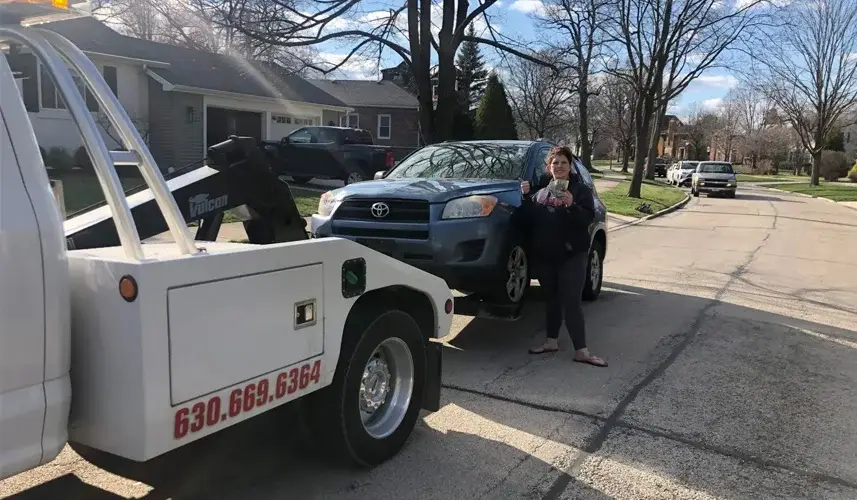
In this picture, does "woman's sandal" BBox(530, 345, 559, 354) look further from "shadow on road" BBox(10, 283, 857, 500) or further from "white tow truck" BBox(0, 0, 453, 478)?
"white tow truck" BBox(0, 0, 453, 478)

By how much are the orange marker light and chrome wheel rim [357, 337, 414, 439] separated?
5.41ft

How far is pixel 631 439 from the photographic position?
433 cm

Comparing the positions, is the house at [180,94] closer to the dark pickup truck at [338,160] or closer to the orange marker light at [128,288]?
the dark pickup truck at [338,160]

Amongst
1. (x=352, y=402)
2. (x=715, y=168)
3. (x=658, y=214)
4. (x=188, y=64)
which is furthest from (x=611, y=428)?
(x=715, y=168)

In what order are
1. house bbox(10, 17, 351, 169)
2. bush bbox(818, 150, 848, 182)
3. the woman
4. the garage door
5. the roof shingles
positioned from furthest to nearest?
bush bbox(818, 150, 848, 182) → the garage door → house bbox(10, 17, 351, 169) → the roof shingles → the woman

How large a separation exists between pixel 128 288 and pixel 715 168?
34.9 m

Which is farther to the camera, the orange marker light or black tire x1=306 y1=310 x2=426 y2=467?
black tire x1=306 y1=310 x2=426 y2=467

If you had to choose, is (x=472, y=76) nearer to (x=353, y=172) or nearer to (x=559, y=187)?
(x=353, y=172)

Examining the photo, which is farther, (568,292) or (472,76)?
(472,76)

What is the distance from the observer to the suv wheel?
6031mm

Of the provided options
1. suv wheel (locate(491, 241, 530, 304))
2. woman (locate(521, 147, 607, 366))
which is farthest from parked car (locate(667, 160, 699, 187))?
woman (locate(521, 147, 607, 366))

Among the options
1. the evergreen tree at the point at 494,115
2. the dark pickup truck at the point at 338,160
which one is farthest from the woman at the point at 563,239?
the evergreen tree at the point at 494,115

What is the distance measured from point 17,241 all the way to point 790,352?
6.33 meters

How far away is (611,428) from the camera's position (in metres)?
4.50
